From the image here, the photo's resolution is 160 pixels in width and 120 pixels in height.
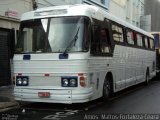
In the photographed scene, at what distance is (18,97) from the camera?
12.4 meters

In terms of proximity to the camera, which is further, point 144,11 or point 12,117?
point 144,11

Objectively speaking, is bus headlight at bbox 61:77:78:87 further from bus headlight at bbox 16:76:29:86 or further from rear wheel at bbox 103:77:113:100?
rear wheel at bbox 103:77:113:100

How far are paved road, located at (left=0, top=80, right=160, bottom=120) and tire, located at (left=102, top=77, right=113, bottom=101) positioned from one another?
0.20m

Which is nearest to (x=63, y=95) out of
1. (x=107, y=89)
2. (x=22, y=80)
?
(x=22, y=80)

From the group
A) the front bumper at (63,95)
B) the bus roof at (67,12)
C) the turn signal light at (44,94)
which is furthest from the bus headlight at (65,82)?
the bus roof at (67,12)

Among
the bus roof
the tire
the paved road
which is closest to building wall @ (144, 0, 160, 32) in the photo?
the paved road

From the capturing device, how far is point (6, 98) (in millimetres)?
14836

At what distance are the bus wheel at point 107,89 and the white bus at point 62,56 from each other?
1.3 inches

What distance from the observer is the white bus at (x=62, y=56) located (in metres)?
11.8

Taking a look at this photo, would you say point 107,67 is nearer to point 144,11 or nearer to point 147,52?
point 147,52

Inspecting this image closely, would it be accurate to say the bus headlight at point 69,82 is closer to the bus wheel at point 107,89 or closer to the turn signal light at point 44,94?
the turn signal light at point 44,94

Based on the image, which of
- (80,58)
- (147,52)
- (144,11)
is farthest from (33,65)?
(144,11)

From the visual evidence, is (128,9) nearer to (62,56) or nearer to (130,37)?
(130,37)

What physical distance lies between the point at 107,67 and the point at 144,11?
35.8 meters
